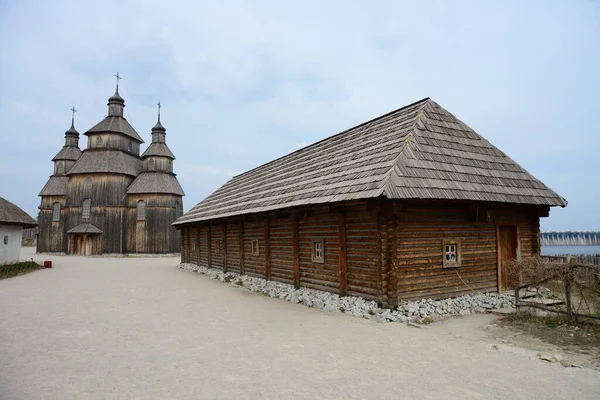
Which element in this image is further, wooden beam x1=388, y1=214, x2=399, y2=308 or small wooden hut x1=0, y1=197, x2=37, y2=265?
small wooden hut x1=0, y1=197, x2=37, y2=265

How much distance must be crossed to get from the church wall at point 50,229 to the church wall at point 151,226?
7.11m

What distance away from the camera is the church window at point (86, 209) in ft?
121

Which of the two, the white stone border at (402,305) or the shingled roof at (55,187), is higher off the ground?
the shingled roof at (55,187)

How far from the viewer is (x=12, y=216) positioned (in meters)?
21.4

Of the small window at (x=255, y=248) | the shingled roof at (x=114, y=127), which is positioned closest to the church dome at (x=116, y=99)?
the shingled roof at (x=114, y=127)

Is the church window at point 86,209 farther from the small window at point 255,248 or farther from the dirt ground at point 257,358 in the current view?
the dirt ground at point 257,358

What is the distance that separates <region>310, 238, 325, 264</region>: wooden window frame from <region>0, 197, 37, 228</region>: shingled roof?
60.9 feet

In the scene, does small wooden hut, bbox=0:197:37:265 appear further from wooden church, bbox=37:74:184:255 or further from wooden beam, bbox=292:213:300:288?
wooden beam, bbox=292:213:300:288

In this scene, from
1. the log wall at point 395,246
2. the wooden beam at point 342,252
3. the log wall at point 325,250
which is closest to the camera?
the log wall at point 395,246

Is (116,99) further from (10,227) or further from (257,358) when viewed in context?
(257,358)

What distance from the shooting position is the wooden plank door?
36.1ft

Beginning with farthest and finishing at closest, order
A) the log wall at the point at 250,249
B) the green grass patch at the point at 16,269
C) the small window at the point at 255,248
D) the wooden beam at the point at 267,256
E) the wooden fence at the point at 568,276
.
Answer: the green grass patch at the point at 16,269 → the small window at the point at 255,248 → the log wall at the point at 250,249 → the wooden beam at the point at 267,256 → the wooden fence at the point at 568,276

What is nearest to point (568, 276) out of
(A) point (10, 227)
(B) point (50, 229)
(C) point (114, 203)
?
(A) point (10, 227)

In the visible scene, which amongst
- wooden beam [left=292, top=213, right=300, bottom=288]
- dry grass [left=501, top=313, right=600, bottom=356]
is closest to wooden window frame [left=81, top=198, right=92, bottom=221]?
wooden beam [left=292, top=213, right=300, bottom=288]
